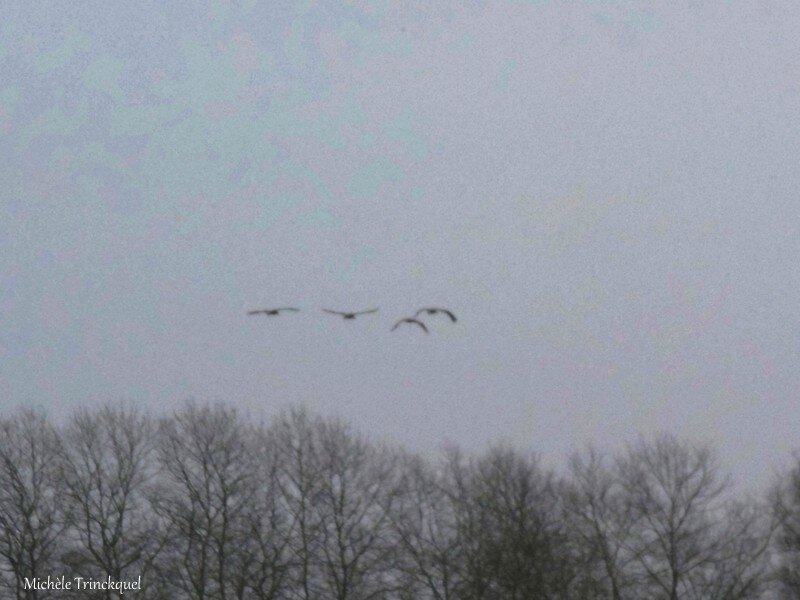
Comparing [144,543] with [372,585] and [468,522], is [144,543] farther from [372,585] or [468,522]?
[468,522]

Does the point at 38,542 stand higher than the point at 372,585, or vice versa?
the point at 38,542

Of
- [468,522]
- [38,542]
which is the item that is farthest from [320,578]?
[38,542]

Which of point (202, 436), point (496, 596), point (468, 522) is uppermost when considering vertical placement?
point (202, 436)

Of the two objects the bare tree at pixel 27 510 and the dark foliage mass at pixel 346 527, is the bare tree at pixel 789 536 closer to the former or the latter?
the dark foliage mass at pixel 346 527

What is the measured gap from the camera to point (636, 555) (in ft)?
193

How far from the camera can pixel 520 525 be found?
187 ft

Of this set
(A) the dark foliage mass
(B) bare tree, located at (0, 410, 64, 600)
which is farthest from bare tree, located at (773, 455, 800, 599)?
(B) bare tree, located at (0, 410, 64, 600)

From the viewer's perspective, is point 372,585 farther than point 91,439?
No

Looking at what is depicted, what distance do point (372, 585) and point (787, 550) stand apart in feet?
63.9

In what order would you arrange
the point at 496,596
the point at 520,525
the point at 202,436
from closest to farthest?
the point at 496,596
the point at 520,525
the point at 202,436

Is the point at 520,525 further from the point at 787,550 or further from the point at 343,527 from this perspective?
the point at 787,550

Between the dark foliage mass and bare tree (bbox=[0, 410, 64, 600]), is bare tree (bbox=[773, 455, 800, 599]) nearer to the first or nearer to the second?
the dark foliage mass

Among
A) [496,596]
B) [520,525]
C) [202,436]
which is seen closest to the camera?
[496,596]

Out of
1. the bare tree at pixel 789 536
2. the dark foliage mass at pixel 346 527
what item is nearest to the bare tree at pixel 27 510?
the dark foliage mass at pixel 346 527
